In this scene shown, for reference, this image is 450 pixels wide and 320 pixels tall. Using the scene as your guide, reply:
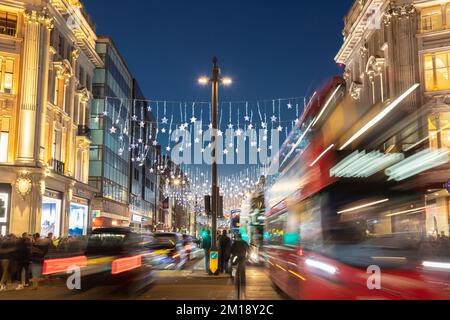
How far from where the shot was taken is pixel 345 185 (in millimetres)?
9453

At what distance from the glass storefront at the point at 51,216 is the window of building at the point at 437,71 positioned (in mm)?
25285

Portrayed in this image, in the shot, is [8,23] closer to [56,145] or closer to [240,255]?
[56,145]

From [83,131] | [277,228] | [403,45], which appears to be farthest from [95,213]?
[277,228]

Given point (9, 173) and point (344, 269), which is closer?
point (344, 269)

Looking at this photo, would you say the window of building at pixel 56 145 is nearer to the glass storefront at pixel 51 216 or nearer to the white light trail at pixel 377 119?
the glass storefront at pixel 51 216

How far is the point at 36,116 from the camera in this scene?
107 ft

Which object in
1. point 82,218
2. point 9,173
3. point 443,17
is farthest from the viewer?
point 82,218

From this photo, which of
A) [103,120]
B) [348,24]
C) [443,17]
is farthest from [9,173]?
[348,24]

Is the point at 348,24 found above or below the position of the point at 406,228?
above

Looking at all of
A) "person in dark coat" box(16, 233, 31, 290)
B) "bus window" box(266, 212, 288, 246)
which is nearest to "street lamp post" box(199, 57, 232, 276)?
"bus window" box(266, 212, 288, 246)

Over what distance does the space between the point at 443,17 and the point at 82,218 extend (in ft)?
98.0

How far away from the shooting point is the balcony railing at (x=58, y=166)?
35.8 metres

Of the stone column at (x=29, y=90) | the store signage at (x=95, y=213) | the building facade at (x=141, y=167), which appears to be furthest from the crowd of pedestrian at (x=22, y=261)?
the building facade at (x=141, y=167)
